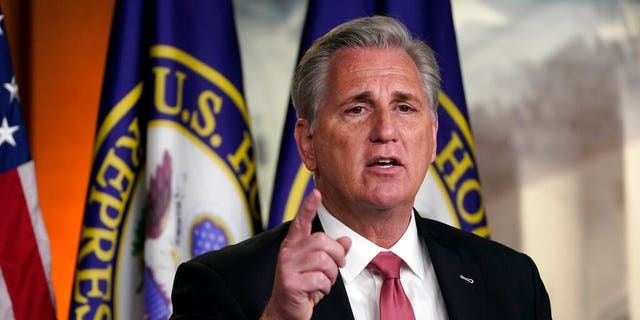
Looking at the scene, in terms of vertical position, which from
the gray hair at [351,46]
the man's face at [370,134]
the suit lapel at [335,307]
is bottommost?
the suit lapel at [335,307]

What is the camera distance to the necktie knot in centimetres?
227

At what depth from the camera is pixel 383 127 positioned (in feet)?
7.41

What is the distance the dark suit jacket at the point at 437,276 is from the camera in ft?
7.13

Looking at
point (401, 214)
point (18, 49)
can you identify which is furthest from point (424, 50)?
point (18, 49)

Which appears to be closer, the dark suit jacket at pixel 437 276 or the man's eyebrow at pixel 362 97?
the dark suit jacket at pixel 437 276

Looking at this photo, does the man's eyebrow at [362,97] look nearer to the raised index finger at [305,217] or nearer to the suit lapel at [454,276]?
the suit lapel at [454,276]

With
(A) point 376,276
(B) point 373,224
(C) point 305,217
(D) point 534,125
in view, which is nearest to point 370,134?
(B) point 373,224

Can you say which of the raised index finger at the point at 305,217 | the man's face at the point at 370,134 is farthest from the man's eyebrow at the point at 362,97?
the raised index finger at the point at 305,217

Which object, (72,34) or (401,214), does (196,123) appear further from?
Result: (401,214)

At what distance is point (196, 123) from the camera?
3.75 metres

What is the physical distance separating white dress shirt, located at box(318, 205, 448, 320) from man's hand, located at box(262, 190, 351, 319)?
1.44ft

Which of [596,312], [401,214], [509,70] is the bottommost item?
[596,312]

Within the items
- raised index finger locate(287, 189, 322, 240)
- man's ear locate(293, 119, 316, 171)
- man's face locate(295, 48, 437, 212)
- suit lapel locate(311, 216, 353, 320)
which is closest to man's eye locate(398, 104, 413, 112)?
man's face locate(295, 48, 437, 212)

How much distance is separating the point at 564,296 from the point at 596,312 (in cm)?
16
